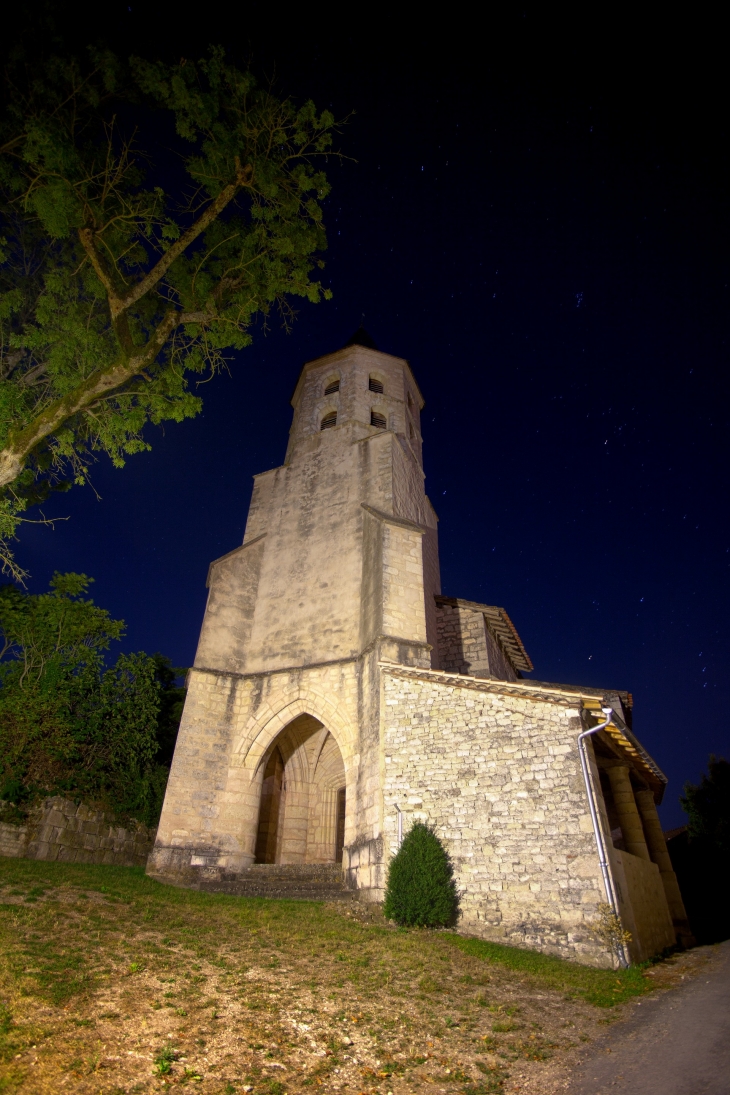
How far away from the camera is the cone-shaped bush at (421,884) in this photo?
8.56m

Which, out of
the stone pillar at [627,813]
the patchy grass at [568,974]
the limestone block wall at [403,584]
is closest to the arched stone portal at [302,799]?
the limestone block wall at [403,584]

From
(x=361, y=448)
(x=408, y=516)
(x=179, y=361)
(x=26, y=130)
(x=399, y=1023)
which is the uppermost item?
(x=361, y=448)

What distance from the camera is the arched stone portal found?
1419 cm

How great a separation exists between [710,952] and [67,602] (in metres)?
17.3

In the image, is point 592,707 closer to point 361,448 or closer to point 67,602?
point 361,448

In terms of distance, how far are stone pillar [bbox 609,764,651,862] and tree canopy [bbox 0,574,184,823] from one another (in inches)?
447

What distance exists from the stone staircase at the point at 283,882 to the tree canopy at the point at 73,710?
157 inches

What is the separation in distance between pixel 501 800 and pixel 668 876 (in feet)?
26.3

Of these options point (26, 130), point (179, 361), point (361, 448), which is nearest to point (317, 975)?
point (179, 361)

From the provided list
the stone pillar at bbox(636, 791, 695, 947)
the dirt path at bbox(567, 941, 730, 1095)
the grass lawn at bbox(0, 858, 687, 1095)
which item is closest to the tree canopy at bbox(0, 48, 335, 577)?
the grass lawn at bbox(0, 858, 687, 1095)

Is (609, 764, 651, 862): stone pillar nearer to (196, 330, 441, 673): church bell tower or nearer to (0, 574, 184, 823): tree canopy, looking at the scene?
(196, 330, 441, 673): church bell tower

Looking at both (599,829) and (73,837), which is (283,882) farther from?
(599,829)

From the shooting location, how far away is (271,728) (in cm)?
1341

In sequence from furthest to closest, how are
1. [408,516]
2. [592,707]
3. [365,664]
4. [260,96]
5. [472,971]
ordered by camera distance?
[408,516], [365,664], [592,707], [260,96], [472,971]
